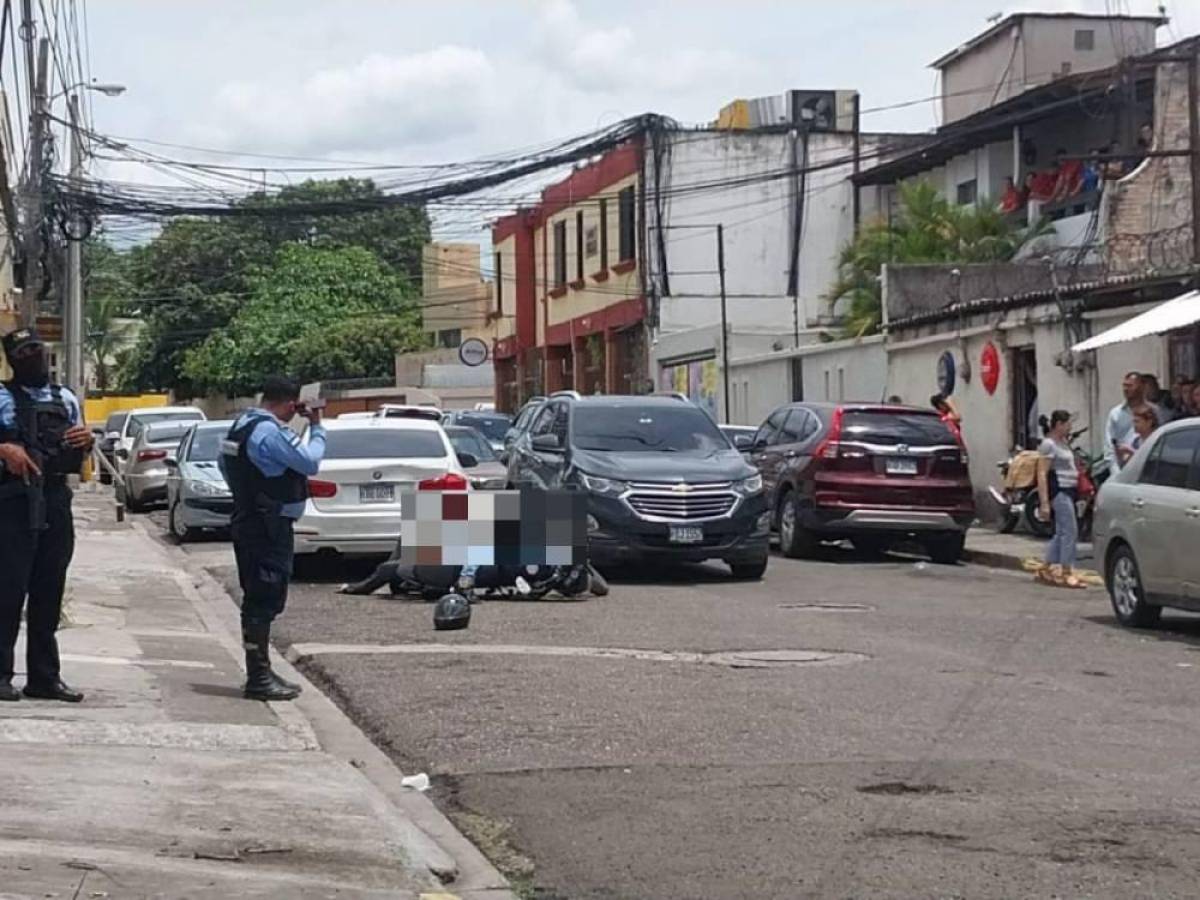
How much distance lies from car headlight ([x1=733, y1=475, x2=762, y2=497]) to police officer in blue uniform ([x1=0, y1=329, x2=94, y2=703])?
8768 mm

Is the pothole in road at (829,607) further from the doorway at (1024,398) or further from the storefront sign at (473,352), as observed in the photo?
the storefront sign at (473,352)

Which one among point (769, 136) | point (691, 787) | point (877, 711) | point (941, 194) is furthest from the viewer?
point (769, 136)

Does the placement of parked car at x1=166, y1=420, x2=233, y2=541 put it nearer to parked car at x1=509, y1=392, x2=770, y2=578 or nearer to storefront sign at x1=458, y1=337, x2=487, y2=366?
parked car at x1=509, y1=392, x2=770, y2=578

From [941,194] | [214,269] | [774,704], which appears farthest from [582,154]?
[214,269]

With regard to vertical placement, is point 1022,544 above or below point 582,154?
below

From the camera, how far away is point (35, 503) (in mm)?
9344

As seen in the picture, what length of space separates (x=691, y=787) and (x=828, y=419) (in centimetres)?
1346

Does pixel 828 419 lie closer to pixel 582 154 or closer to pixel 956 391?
pixel 956 391

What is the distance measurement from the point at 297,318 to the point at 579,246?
27.9 m

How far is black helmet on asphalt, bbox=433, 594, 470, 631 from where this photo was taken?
44.3 feet

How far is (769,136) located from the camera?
1753 inches

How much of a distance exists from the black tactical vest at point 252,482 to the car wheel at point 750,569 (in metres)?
8.17

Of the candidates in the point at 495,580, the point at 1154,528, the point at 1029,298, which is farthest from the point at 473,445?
the point at 1154,528

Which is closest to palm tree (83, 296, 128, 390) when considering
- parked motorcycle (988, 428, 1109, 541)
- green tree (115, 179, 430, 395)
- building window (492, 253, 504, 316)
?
green tree (115, 179, 430, 395)
